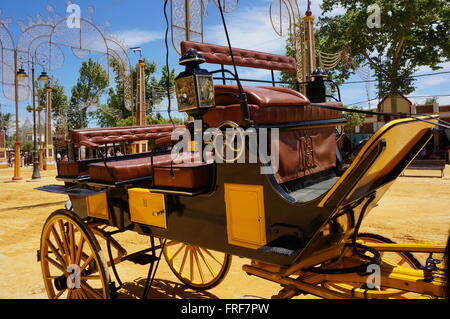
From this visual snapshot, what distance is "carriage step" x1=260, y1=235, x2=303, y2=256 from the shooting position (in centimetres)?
180

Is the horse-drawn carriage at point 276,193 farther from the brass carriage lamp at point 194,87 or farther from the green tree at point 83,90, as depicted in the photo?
the green tree at point 83,90

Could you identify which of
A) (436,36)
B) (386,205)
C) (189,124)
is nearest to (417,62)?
(436,36)

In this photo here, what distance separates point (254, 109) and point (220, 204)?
602 mm

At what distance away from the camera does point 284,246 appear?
187 centimetres

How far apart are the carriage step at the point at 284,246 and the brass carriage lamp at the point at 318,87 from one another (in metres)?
1.69

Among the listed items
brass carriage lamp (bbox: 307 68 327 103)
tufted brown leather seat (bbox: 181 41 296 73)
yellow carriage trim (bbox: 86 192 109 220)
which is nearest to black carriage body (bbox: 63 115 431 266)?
yellow carriage trim (bbox: 86 192 109 220)

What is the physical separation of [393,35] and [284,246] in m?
16.0

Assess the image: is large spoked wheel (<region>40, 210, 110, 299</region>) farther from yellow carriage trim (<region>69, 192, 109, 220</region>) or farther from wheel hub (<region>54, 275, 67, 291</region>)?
yellow carriage trim (<region>69, 192, 109, 220</region>)

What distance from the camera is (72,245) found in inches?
119

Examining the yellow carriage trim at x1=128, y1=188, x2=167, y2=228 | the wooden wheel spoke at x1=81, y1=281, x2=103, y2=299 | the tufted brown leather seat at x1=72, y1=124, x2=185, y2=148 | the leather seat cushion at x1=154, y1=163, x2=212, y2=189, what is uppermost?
the tufted brown leather seat at x1=72, y1=124, x2=185, y2=148

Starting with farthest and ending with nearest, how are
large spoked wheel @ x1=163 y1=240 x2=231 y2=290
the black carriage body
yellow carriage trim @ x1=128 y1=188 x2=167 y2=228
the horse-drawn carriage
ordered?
1. large spoked wheel @ x1=163 y1=240 x2=231 y2=290
2. yellow carriage trim @ x1=128 y1=188 x2=167 y2=228
3. the horse-drawn carriage
4. the black carriage body

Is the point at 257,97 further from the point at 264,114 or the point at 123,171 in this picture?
the point at 123,171

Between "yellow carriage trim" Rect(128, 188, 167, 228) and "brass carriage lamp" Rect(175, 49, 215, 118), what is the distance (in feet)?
2.36

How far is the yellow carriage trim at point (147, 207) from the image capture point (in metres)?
2.48
